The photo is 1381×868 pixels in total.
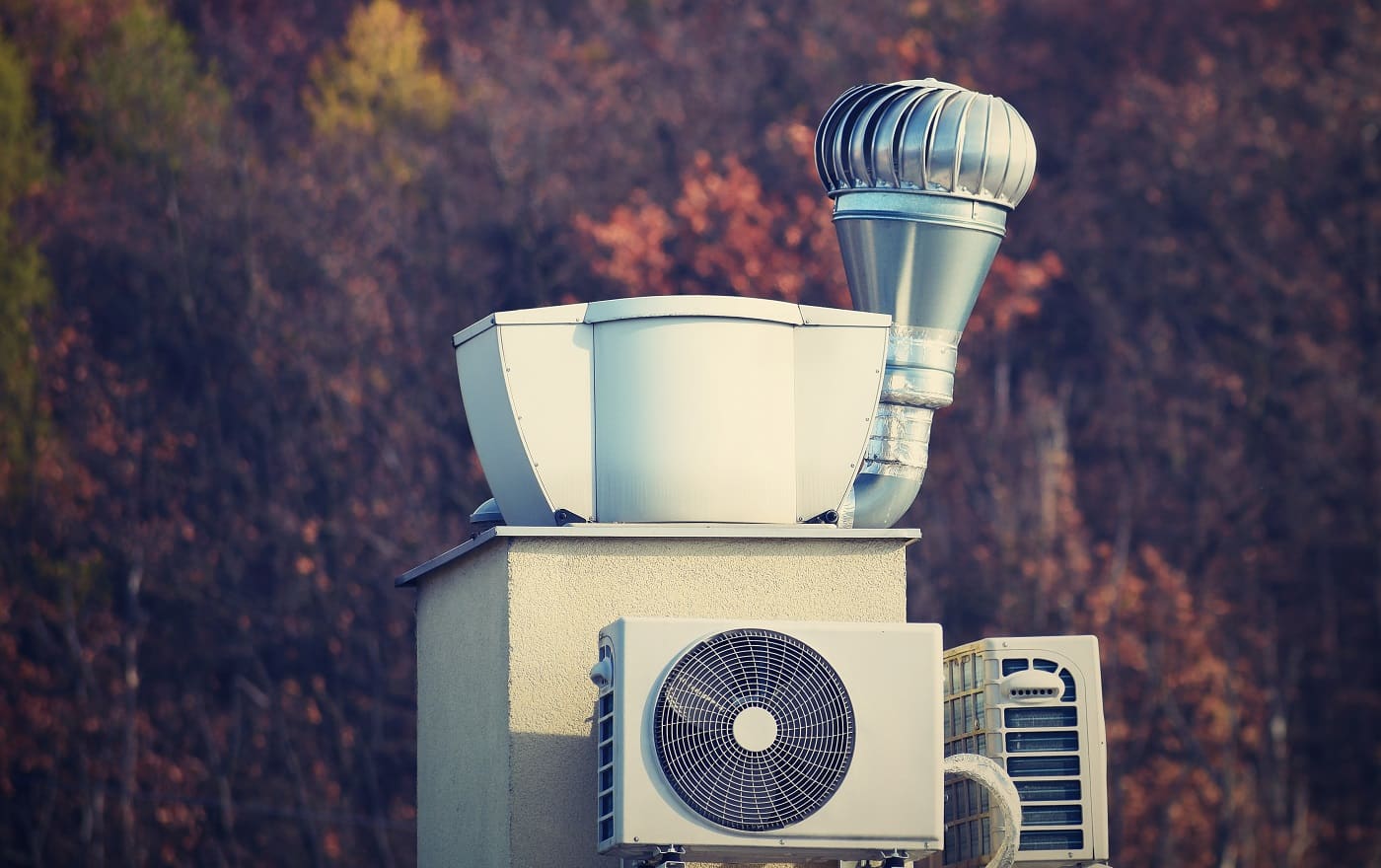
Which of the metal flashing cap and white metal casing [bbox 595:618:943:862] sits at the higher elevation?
the metal flashing cap

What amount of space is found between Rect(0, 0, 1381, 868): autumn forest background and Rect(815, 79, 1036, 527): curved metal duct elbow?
11.5 metres

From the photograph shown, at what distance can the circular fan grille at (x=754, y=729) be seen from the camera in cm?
433

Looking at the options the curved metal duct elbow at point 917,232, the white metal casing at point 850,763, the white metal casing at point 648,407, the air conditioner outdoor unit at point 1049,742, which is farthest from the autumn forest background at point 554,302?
the white metal casing at point 850,763

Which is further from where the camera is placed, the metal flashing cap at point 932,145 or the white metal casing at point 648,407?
the metal flashing cap at point 932,145

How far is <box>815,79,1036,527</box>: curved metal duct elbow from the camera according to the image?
5809 millimetres

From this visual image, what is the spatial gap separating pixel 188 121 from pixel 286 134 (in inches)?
39.7

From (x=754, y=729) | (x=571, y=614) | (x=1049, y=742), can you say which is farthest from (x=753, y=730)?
(x=1049, y=742)

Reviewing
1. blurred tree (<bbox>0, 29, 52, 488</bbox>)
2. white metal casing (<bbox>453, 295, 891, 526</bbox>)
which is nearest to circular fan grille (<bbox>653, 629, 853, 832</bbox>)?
white metal casing (<bbox>453, 295, 891, 526</bbox>)

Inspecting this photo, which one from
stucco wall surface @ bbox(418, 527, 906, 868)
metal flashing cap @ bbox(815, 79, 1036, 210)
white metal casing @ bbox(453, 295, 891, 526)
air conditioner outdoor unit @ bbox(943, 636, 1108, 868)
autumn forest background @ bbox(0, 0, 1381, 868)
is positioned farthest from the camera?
autumn forest background @ bbox(0, 0, 1381, 868)

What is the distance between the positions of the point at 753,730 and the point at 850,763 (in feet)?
0.77

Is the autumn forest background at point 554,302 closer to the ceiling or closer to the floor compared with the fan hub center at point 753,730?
closer to the ceiling

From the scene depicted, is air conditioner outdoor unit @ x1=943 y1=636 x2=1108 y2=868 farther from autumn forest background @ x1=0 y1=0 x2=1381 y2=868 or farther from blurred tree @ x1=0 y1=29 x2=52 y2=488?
blurred tree @ x1=0 y1=29 x2=52 y2=488

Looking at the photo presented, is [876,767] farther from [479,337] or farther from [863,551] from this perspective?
[479,337]

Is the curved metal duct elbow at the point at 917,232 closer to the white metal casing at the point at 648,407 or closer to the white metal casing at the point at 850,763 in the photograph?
the white metal casing at the point at 648,407
